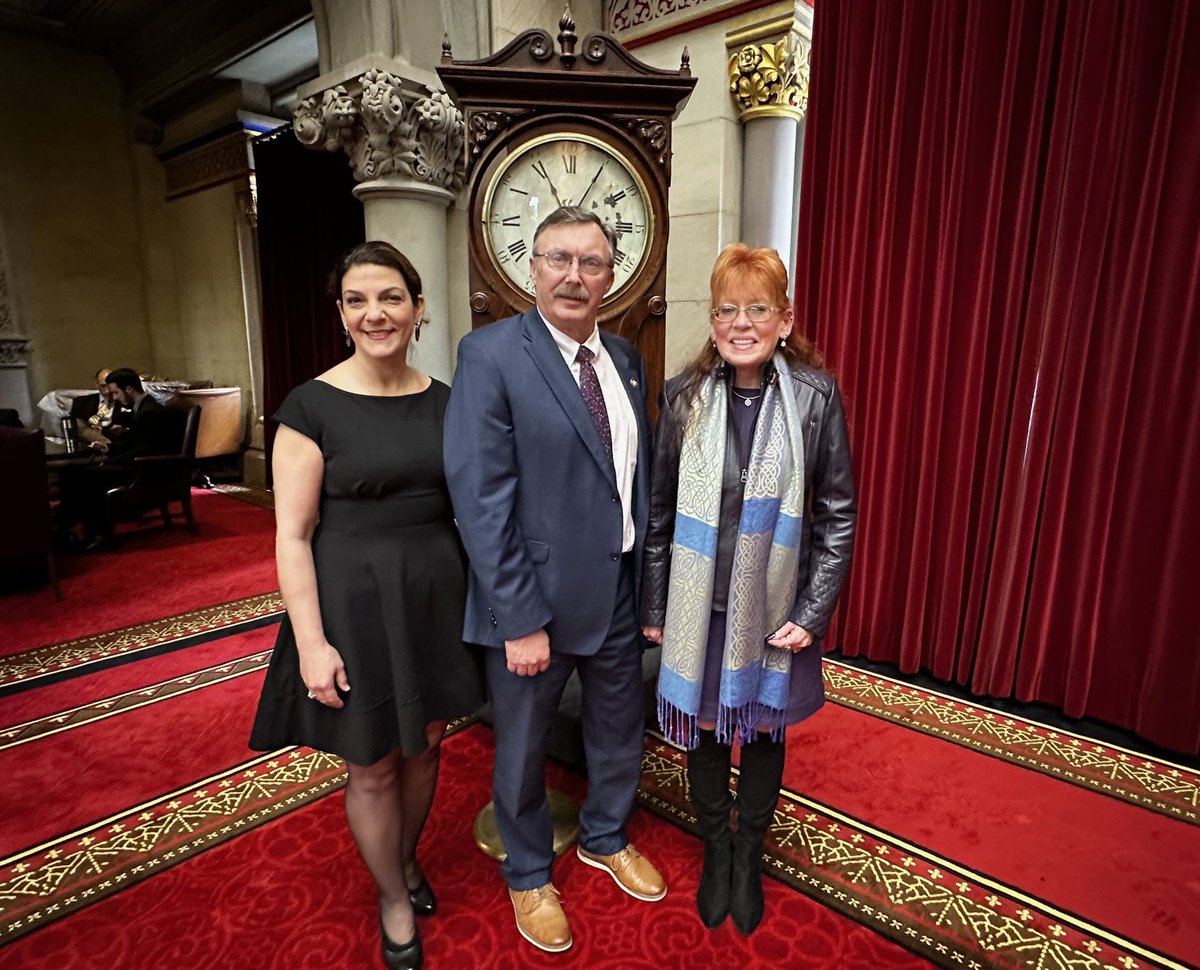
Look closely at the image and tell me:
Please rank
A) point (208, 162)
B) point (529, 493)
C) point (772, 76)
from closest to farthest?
point (529, 493), point (772, 76), point (208, 162)

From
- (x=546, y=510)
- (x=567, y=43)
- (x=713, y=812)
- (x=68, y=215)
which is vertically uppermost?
(x=68, y=215)

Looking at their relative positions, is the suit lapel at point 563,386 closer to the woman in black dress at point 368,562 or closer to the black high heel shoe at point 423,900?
the woman in black dress at point 368,562

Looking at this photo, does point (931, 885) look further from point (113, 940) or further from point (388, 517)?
point (113, 940)

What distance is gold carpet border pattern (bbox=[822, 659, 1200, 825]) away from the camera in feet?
6.97

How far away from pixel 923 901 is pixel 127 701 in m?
2.74

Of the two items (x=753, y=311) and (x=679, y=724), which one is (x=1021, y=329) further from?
(x=679, y=724)

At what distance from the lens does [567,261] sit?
1.36m

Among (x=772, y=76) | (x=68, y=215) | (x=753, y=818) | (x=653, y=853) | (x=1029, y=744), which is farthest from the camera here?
(x=68, y=215)

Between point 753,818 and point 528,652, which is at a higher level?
point 528,652

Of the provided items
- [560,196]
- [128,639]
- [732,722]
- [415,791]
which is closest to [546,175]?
[560,196]

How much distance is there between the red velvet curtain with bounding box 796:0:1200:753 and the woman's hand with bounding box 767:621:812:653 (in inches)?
58.0

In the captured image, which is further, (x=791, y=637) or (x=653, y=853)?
(x=653, y=853)

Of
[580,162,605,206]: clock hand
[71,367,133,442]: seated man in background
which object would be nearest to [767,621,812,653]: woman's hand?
[580,162,605,206]: clock hand

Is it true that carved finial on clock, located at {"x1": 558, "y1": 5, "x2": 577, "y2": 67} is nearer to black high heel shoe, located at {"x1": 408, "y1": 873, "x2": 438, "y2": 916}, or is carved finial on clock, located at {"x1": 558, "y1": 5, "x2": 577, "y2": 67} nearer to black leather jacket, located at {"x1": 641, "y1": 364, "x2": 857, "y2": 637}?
black leather jacket, located at {"x1": 641, "y1": 364, "x2": 857, "y2": 637}
